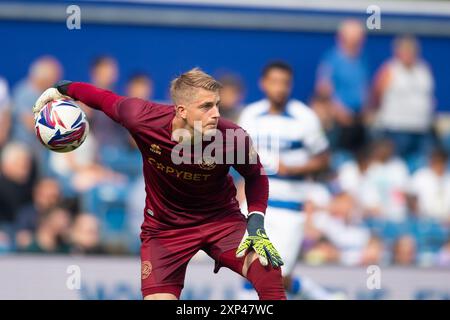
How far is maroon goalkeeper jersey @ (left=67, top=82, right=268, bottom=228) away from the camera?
7.05 meters

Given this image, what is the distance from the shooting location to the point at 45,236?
37.1 ft

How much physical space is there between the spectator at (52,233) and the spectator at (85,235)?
88 millimetres

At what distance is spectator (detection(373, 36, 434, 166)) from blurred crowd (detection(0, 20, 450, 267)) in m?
0.01

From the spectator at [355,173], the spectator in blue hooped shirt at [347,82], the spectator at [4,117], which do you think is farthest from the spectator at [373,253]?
the spectator at [4,117]

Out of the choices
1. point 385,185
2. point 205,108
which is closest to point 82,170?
point 385,185

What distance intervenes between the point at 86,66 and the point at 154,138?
17.7 feet

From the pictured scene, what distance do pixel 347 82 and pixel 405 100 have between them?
76 cm

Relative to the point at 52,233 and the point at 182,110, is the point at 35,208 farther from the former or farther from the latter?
the point at 182,110

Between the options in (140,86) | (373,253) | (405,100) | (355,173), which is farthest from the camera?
(405,100)

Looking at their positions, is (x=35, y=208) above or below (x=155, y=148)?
above

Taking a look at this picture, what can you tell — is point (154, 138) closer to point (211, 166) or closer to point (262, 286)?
point (211, 166)

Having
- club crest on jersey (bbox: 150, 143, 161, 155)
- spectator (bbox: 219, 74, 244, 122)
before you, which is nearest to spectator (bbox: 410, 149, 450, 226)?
spectator (bbox: 219, 74, 244, 122)

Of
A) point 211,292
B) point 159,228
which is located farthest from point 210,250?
point 211,292

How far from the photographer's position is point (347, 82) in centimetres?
1255
